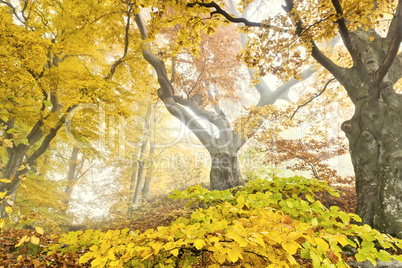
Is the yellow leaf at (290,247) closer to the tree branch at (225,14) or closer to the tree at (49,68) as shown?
the tree branch at (225,14)

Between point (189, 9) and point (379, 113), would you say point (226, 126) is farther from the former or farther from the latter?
point (189, 9)

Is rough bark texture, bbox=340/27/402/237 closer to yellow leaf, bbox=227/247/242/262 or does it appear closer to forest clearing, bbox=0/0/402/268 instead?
forest clearing, bbox=0/0/402/268

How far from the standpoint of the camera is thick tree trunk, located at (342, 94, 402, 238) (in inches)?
129

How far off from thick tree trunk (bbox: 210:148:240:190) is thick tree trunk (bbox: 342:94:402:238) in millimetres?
3252

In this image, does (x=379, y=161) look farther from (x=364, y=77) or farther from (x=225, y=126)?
(x=225, y=126)

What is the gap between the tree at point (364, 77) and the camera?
3215 mm

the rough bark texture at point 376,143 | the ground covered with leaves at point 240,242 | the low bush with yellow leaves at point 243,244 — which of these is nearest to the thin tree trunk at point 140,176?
the rough bark texture at point 376,143

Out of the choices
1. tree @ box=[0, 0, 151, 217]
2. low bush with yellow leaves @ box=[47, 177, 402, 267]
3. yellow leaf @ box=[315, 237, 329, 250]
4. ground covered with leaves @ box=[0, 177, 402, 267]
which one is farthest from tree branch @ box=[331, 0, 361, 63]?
tree @ box=[0, 0, 151, 217]

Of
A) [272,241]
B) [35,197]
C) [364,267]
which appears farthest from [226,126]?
A: [35,197]

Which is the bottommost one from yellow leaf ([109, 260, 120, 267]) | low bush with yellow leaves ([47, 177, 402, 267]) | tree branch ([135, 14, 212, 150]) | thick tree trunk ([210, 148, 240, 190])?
yellow leaf ([109, 260, 120, 267])

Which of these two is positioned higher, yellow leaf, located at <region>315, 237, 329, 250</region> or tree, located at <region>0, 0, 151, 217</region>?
tree, located at <region>0, 0, 151, 217</region>

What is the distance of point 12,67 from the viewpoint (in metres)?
3.98

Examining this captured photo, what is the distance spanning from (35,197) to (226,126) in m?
6.83

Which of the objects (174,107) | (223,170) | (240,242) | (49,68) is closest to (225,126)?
(223,170)
